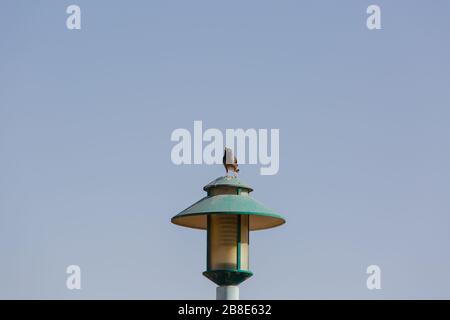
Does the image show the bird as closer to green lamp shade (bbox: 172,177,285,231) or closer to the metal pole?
green lamp shade (bbox: 172,177,285,231)

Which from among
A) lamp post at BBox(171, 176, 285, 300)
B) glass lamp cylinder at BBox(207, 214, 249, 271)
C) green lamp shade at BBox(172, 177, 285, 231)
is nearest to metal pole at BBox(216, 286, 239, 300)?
lamp post at BBox(171, 176, 285, 300)

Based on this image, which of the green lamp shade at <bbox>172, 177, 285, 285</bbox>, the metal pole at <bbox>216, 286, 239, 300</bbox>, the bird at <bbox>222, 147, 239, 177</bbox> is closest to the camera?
the metal pole at <bbox>216, 286, 239, 300</bbox>

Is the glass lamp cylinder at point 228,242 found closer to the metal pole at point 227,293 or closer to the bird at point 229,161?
the metal pole at point 227,293

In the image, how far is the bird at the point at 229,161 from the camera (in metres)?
20.0

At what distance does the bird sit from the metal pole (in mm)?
2525

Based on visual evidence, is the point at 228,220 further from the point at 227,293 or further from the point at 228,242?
the point at 227,293

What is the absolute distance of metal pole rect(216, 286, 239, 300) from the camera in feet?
61.9

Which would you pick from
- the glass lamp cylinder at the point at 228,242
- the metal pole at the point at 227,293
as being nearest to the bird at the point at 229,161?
the glass lamp cylinder at the point at 228,242
